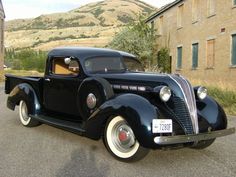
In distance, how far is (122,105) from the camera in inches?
241

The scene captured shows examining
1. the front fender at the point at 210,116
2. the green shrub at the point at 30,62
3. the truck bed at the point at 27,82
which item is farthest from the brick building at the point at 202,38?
the green shrub at the point at 30,62

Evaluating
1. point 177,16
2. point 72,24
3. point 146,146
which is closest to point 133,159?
point 146,146

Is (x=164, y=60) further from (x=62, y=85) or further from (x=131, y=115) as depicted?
(x=131, y=115)

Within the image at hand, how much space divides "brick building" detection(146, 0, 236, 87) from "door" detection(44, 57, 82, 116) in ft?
46.3

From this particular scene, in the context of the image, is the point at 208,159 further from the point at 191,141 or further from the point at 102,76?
the point at 102,76

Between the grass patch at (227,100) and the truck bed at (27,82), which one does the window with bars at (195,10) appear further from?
the truck bed at (27,82)

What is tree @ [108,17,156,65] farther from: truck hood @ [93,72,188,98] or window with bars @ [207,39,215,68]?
truck hood @ [93,72,188,98]

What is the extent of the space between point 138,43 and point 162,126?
26938 mm

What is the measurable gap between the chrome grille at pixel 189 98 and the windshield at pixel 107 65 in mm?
1672

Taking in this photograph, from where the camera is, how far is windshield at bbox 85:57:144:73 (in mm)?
7746

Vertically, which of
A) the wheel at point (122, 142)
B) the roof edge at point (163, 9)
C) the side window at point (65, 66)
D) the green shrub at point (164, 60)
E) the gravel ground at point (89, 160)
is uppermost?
the roof edge at point (163, 9)

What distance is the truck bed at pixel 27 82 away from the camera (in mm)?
8727

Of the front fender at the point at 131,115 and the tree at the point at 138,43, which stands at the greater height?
the tree at the point at 138,43

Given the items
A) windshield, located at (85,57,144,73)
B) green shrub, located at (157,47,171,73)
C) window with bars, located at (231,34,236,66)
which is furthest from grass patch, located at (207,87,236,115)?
green shrub, located at (157,47,171,73)
